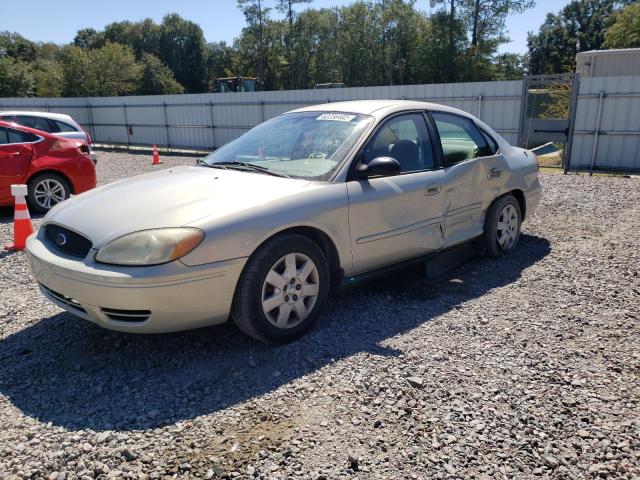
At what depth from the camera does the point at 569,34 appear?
2982 inches

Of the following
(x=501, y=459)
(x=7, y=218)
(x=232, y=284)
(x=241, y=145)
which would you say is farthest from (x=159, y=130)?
(x=501, y=459)

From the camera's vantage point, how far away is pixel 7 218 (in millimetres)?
8031

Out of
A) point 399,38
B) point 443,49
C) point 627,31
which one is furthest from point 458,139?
point 399,38

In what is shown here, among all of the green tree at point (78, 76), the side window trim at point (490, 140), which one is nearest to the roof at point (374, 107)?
the side window trim at point (490, 140)

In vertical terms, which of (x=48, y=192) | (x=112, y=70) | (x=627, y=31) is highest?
(x=627, y=31)

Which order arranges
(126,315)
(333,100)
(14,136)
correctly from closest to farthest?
(126,315), (14,136), (333,100)

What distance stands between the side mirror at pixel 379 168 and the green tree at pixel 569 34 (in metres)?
76.2

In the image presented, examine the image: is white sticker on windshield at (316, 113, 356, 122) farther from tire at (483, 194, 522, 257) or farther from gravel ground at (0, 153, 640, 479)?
tire at (483, 194, 522, 257)

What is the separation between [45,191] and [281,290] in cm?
630

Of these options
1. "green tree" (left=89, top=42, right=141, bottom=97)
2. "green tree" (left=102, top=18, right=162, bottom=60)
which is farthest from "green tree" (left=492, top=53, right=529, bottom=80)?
"green tree" (left=102, top=18, right=162, bottom=60)

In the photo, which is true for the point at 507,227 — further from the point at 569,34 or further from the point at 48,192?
the point at 569,34

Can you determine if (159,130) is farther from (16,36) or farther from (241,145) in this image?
(16,36)

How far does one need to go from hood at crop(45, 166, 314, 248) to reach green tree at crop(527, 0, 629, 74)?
76.8 m

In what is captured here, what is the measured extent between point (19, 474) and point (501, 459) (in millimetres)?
2214
